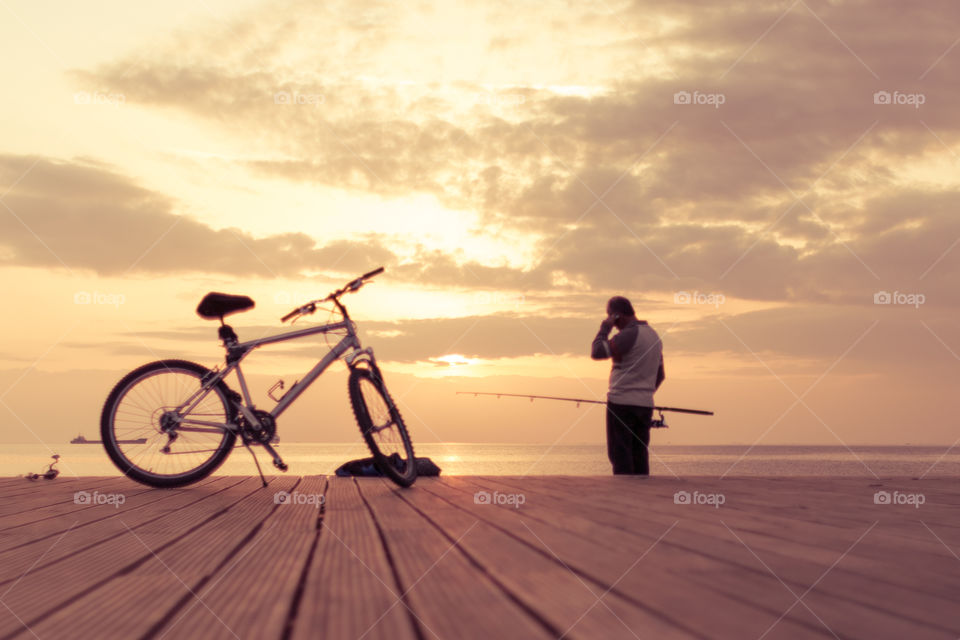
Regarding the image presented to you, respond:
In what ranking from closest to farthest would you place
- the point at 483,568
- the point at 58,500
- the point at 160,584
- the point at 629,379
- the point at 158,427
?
the point at 160,584 → the point at 483,568 → the point at 58,500 → the point at 158,427 → the point at 629,379

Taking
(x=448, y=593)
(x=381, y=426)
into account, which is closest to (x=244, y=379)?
(x=381, y=426)

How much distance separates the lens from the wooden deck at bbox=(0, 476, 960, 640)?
1534 millimetres

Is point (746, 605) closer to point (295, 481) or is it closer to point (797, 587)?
point (797, 587)

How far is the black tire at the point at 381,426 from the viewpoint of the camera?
4.81 metres

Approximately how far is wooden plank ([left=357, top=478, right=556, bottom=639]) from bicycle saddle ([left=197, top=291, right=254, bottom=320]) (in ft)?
8.81

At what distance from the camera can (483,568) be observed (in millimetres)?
2102

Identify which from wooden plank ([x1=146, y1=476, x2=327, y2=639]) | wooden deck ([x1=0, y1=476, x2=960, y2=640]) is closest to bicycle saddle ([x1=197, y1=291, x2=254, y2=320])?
wooden deck ([x1=0, y1=476, x2=960, y2=640])

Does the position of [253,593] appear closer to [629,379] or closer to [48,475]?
[48,475]

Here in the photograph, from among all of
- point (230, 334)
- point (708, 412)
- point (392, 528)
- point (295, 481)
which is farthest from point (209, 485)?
point (708, 412)

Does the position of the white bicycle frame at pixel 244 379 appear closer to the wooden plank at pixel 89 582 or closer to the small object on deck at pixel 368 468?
the wooden plank at pixel 89 582

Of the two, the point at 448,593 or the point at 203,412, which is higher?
the point at 203,412

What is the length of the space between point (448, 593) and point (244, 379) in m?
3.63

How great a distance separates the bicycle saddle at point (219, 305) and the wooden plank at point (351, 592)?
2539 millimetres

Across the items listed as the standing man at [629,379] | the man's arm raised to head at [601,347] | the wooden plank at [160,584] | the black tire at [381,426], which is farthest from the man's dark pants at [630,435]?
the wooden plank at [160,584]
